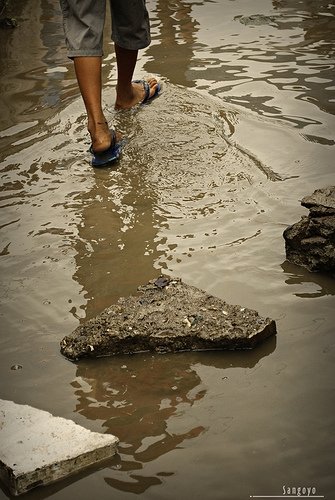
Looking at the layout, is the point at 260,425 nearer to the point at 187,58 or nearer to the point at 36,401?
the point at 36,401

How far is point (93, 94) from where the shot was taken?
446 centimetres

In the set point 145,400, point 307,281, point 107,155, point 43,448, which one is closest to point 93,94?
point 107,155

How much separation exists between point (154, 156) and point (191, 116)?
661 mm

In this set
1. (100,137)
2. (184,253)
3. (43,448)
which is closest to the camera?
(43,448)

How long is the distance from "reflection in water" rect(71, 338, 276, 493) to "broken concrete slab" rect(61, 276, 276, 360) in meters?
0.04

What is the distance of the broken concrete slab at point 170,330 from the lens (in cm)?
291

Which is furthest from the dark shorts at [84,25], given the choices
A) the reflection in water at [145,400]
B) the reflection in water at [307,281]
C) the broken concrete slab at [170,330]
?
the reflection in water at [145,400]

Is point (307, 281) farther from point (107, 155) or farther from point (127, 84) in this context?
point (127, 84)

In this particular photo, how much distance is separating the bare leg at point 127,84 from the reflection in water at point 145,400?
2621 mm

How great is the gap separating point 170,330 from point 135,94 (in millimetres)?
2734

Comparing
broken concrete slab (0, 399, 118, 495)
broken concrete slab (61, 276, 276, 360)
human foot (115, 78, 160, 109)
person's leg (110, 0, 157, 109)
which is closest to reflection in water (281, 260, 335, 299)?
broken concrete slab (61, 276, 276, 360)

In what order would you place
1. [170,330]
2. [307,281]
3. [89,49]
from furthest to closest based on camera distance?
[89,49], [307,281], [170,330]

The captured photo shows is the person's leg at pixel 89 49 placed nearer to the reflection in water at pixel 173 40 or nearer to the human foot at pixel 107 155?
the human foot at pixel 107 155

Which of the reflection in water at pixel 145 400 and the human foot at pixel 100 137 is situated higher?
the human foot at pixel 100 137
